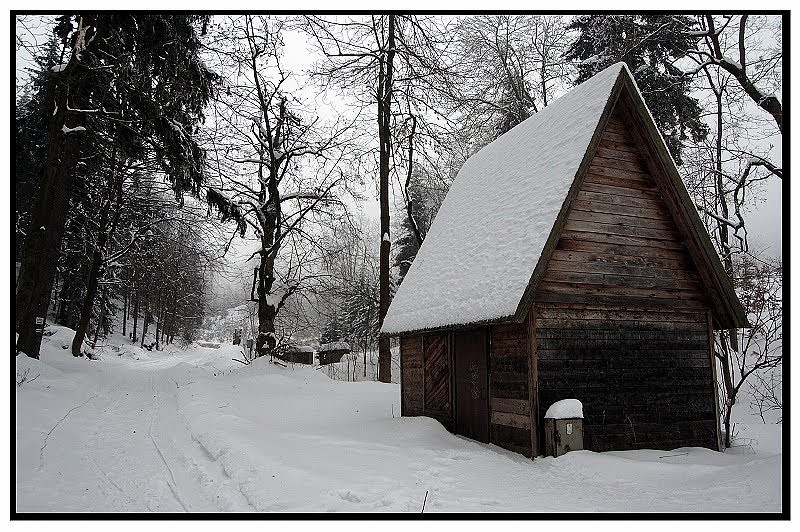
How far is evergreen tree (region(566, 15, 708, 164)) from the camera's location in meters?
14.2

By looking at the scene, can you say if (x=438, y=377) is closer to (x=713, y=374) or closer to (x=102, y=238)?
(x=713, y=374)

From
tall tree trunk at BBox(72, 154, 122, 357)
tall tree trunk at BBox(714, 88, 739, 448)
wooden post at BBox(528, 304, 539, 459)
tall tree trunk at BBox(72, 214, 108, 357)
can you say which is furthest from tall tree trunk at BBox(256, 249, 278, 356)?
tall tree trunk at BBox(714, 88, 739, 448)

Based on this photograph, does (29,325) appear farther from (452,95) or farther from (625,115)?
(452,95)

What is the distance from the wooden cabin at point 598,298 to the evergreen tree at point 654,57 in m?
5.49

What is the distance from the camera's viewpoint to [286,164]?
21.7m

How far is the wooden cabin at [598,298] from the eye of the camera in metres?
8.71

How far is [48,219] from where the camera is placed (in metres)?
12.2

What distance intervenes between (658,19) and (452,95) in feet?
24.0

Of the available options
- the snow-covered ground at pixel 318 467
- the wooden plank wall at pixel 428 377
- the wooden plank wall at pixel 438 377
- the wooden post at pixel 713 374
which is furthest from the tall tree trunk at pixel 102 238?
the wooden post at pixel 713 374

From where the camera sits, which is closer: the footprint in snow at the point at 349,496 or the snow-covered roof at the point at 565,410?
the footprint in snow at the point at 349,496

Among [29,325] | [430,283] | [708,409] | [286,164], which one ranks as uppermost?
[286,164]

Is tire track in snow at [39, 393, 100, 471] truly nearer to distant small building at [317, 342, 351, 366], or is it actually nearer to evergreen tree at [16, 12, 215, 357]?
evergreen tree at [16, 12, 215, 357]

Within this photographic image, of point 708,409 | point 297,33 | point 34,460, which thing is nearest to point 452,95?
point 297,33

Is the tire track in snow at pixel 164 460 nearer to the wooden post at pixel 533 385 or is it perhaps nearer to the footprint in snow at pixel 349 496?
the footprint in snow at pixel 349 496
